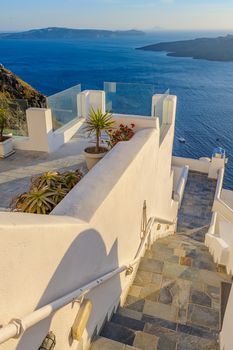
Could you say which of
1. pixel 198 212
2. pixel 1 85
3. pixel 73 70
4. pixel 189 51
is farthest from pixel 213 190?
pixel 189 51

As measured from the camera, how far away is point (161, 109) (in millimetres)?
9383

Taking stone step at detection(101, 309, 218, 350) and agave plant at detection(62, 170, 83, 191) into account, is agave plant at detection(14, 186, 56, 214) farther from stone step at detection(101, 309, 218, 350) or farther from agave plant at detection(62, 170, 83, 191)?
stone step at detection(101, 309, 218, 350)

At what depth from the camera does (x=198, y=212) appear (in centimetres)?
1484

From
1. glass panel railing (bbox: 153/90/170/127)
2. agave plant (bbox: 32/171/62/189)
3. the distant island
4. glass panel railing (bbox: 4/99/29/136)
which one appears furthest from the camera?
the distant island

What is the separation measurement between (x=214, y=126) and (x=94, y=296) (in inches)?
2281

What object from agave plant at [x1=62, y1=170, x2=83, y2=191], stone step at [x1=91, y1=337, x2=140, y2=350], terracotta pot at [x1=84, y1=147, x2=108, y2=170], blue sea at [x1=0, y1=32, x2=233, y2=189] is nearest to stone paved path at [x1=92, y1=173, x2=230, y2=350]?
stone step at [x1=91, y1=337, x2=140, y2=350]

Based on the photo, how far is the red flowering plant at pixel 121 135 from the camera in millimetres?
6356

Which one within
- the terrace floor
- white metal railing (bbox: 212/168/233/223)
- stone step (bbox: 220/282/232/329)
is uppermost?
the terrace floor

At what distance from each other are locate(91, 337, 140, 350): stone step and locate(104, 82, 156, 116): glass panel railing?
Answer: 6.82m

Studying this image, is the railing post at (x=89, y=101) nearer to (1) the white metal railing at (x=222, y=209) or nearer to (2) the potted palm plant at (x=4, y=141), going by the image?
(2) the potted palm plant at (x=4, y=141)

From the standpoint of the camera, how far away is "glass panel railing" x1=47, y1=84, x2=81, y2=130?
809 cm

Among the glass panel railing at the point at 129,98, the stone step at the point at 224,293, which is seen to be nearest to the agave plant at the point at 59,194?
the stone step at the point at 224,293

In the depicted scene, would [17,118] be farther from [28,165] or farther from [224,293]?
[224,293]

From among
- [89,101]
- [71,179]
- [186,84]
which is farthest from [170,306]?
[186,84]
